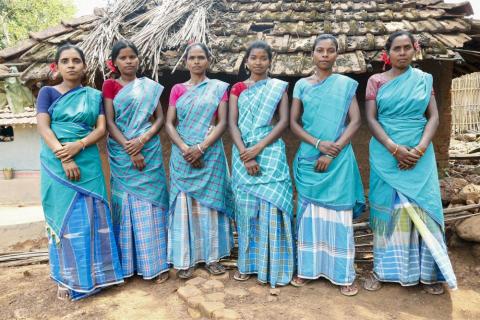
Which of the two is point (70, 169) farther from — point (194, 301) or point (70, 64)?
point (194, 301)

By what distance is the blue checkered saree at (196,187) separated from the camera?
10.7 feet

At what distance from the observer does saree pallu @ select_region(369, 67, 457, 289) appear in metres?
2.93

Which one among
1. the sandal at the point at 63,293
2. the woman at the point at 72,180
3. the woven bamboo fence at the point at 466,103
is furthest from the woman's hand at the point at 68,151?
the woven bamboo fence at the point at 466,103

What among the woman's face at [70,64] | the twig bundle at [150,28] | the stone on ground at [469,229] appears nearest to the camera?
the woman's face at [70,64]

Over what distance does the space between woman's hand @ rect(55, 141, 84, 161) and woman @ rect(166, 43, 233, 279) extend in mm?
753

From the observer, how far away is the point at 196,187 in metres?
3.27

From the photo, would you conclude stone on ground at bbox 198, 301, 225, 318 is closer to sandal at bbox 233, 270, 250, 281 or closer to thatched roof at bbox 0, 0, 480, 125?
sandal at bbox 233, 270, 250, 281

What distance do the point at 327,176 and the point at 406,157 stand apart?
2.00 feet

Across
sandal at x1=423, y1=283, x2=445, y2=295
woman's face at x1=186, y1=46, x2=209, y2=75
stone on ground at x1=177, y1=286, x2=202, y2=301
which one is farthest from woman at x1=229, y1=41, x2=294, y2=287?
sandal at x1=423, y1=283, x2=445, y2=295

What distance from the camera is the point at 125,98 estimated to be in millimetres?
3248

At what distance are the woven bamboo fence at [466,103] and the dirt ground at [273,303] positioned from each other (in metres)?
12.4

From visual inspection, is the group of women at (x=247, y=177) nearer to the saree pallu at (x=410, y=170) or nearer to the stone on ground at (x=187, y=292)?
the saree pallu at (x=410, y=170)

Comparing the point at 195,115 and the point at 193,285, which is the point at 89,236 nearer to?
the point at 193,285

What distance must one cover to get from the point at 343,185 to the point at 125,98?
1.96 meters
